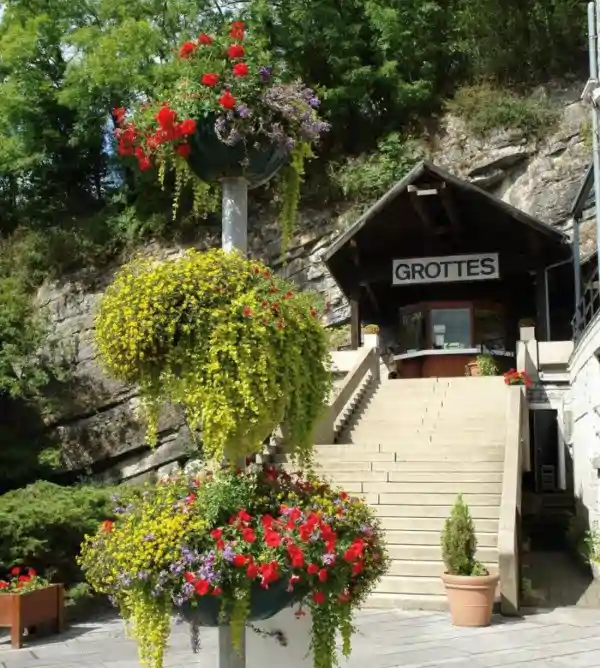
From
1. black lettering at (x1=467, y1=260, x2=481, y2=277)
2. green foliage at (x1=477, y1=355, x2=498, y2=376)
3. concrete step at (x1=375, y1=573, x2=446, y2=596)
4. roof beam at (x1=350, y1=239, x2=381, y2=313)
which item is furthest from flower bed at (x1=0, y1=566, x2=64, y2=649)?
black lettering at (x1=467, y1=260, x2=481, y2=277)

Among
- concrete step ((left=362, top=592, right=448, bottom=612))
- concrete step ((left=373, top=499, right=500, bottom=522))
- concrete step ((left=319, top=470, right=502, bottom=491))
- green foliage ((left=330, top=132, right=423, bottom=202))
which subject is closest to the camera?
concrete step ((left=362, top=592, right=448, bottom=612))

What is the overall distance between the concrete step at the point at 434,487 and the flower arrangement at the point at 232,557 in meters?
7.54

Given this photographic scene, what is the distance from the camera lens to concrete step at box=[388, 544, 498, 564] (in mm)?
9783

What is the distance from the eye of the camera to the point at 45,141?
84.1 ft

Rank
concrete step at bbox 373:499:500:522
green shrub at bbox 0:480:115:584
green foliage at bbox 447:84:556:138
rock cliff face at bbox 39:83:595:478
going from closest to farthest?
green shrub at bbox 0:480:115:584 → concrete step at bbox 373:499:500:522 → rock cliff face at bbox 39:83:595:478 → green foliage at bbox 447:84:556:138

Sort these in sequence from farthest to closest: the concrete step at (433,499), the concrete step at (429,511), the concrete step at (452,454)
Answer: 1. the concrete step at (452,454)
2. the concrete step at (433,499)
3. the concrete step at (429,511)

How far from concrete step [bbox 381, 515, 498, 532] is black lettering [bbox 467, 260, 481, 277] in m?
9.90

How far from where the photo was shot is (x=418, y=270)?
1980 cm

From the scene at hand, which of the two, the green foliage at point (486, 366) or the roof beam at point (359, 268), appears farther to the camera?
the roof beam at point (359, 268)

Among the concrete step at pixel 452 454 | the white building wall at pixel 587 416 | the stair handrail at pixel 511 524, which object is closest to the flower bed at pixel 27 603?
the stair handrail at pixel 511 524

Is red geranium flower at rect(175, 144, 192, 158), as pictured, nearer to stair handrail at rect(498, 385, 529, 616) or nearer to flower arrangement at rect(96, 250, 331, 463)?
flower arrangement at rect(96, 250, 331, 463)

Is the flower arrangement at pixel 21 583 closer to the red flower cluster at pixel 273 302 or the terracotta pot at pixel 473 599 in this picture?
the terracotta pot at pixel 473 599

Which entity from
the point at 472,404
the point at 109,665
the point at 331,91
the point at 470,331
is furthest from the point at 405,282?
the point at 109,665

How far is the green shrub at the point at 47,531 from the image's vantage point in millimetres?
8656
